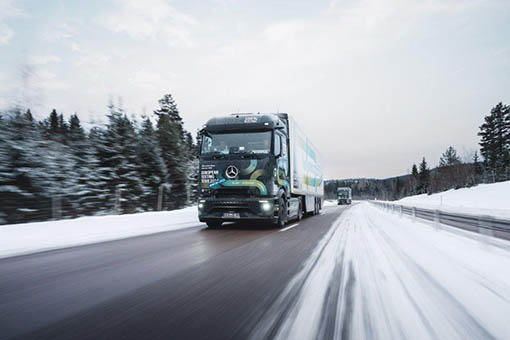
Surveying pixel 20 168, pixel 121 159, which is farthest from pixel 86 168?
pixel 20 168

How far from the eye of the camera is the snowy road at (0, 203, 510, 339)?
83.6 inches

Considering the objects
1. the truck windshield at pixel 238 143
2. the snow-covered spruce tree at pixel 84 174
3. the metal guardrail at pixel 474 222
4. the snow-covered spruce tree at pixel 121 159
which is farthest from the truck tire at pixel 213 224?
the snow-covered spruce tree at pixel 121 159

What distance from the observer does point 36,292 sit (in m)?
3.01

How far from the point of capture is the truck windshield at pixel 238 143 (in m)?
9.39

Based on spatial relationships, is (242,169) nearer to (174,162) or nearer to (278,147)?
(278,147)

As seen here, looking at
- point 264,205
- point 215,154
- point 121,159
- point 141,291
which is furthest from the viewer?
point 121,159

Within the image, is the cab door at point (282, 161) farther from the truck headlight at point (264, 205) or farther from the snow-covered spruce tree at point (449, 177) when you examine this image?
the snow-covered spruce tree at point (449, 177)

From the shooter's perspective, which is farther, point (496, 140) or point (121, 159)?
point (496, 140)

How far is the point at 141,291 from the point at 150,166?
16.9 m

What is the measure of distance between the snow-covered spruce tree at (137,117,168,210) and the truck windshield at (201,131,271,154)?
10.0m

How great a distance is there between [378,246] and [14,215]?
11.5m

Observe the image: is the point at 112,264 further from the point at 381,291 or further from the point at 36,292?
the point at 381,291

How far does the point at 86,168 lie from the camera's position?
13.9 meters

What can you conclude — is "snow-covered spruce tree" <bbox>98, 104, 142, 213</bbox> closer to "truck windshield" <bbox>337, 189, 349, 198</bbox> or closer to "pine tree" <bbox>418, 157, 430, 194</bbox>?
"truck windshield" <bbox>337, 189, 349, 198</bbox>
